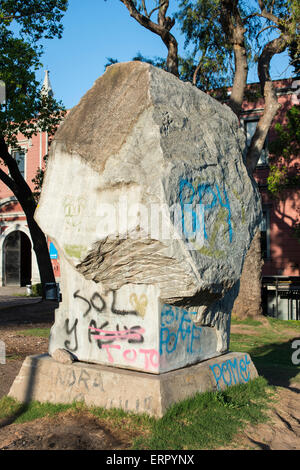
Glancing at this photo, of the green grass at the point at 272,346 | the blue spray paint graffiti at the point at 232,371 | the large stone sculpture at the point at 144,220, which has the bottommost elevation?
the green grass at the point at 272,346

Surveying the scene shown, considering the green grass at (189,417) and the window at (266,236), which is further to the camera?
the window at (266,236)

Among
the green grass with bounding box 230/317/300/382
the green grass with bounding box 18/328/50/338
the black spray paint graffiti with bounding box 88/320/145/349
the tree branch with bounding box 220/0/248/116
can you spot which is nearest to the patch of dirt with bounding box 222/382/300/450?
the black spray paint graffiti with bounding box 88/320/145/349

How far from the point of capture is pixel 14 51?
12.1 meters

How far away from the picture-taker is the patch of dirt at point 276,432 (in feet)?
11.7

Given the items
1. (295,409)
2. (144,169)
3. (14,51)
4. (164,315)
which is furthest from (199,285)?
(14,51)

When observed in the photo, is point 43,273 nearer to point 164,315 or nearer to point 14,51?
point 14,51

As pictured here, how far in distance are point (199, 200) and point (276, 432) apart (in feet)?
6.51

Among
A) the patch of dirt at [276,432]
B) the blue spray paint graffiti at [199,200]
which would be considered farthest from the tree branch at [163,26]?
the patch of dirt at [276,432]

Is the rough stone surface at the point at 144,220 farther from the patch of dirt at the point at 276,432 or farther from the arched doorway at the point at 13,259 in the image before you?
the arched doorway at the point at 13,259

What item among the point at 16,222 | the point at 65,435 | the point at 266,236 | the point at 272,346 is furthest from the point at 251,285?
the point at 16,222

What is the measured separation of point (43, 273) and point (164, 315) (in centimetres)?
1134

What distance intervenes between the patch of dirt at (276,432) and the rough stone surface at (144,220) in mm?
784

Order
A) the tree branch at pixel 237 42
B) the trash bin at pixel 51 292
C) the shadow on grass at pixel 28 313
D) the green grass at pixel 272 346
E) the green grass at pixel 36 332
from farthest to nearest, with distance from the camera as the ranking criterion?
1. the trash bin at pixel 51 292
2. the tree branch at pixel 237 42
3. the shadow on grass at pixel 28 313
4. the green grass at pixel 36 332
5. the green grass at pixel 272 346

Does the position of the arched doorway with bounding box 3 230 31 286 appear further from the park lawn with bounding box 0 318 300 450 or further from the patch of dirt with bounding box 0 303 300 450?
the patch of dirt with bounding box 0 303 300 450
